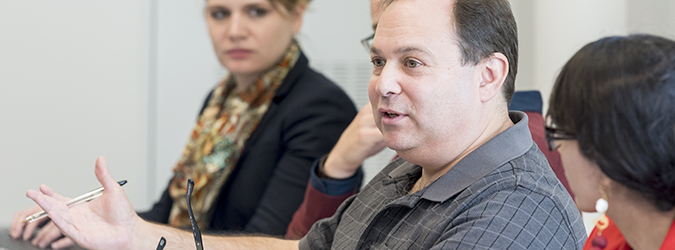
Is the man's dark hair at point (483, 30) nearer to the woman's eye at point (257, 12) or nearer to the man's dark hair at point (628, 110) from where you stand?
the man's dark hair at point (628, 110)

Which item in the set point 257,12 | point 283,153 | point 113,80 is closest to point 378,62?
point 283,153

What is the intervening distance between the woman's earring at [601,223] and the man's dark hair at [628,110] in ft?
0.14

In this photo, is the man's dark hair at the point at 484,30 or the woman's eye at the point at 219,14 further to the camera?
the woman's eye at the point at 219,14

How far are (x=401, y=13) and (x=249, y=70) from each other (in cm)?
111

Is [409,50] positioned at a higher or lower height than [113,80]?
higher

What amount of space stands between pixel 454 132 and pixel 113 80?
2.63 meters

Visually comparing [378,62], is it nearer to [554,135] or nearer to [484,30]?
[484,30]

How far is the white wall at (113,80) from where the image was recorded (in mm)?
2986

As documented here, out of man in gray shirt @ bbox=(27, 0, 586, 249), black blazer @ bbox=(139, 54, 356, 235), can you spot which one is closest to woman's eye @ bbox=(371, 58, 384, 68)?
man in gray shirt @ bbox=(27, 0, 586, 249)

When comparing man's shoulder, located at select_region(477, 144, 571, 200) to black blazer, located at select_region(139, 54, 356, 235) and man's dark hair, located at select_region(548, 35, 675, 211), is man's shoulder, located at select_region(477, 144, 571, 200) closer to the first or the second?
man's dark hair, located at select_region(548, 35, 675, 211)

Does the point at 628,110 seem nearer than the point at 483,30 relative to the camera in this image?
Yes

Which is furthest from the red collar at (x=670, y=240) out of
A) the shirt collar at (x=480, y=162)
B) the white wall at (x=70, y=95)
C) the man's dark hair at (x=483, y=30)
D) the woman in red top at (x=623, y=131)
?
the white wall at (x=70, y=95)

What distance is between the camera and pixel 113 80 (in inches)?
126

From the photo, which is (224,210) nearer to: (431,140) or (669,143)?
(431,140)
